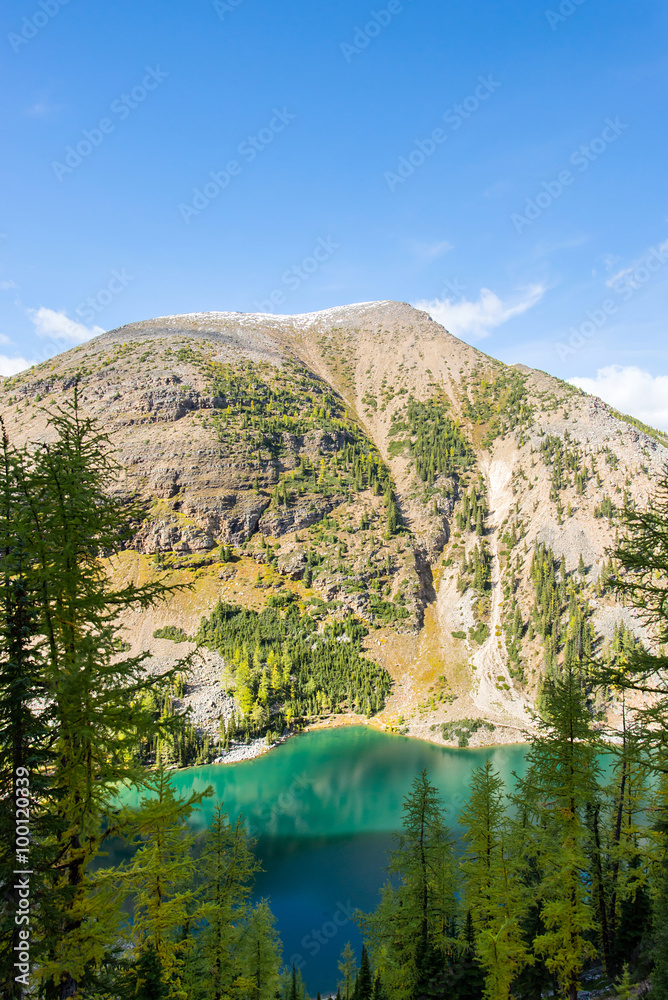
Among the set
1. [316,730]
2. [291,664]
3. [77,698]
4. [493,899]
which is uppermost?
[77,698]

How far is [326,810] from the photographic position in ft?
175

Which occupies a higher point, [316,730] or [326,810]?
[316,730]

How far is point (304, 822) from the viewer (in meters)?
50.9

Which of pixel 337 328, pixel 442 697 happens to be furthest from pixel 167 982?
pixel 337 328

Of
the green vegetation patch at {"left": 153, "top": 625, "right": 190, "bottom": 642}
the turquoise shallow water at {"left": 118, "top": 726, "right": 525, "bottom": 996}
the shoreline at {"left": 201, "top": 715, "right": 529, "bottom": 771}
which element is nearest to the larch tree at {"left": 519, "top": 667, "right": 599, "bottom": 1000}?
the turquoise shallow water at {"left": 118, "top": 726, "right": 525, "bottom": 996}

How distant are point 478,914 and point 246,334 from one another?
593ft

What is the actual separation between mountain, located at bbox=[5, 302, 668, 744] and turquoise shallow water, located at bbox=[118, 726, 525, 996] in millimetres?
8575

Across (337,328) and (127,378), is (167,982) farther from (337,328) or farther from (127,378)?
(337,328)

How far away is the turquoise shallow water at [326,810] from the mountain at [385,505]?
8.58 meters

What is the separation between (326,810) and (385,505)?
74.3 m

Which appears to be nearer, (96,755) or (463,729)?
(96,755)

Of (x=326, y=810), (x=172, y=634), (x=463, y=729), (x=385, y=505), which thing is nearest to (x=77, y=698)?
(x=326, y=810)

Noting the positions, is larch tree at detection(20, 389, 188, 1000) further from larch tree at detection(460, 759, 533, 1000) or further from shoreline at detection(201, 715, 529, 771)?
shoreline at detection(201, 715, 529, 771)

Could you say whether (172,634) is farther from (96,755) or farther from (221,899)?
(96,755)
